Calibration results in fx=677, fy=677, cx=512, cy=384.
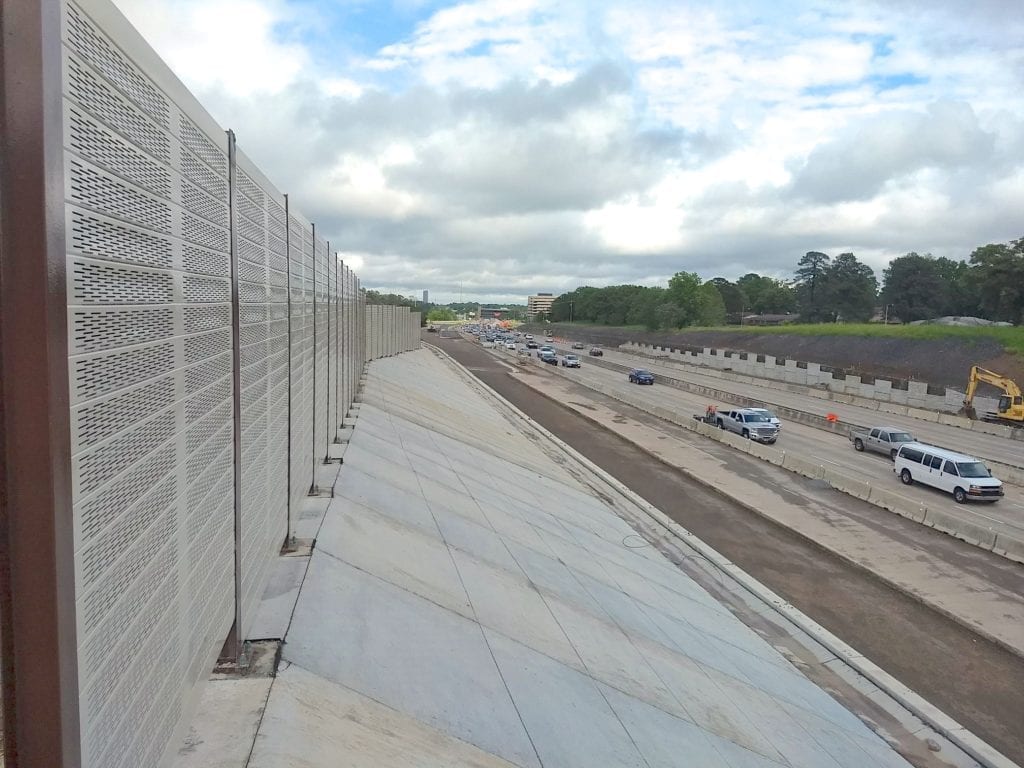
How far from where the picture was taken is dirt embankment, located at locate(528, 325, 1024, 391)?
54156 mm

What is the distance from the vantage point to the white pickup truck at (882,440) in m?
27.6

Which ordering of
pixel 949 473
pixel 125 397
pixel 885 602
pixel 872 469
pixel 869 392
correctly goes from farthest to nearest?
pixel 869 392
pixel 872 469
pixel 949 473
pixel 885 602
pixel 125 397

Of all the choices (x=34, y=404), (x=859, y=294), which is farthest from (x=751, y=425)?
(x=859, y=294)

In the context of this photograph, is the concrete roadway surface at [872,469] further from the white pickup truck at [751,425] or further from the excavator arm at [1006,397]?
the excavator arm at [1006,397]

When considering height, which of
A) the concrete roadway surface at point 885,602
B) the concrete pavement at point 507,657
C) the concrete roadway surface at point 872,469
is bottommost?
the concrete roadway surface at point 885,602

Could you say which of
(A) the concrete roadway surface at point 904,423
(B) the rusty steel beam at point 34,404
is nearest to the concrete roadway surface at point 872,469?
(A) the concrete roadway surface at point 904,423

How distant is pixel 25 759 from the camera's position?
2.18 metres

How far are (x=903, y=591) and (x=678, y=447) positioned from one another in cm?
1585

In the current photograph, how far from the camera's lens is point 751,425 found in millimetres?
30953

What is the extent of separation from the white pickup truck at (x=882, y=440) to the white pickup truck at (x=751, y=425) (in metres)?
3.45

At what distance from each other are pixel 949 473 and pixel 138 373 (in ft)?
81.6

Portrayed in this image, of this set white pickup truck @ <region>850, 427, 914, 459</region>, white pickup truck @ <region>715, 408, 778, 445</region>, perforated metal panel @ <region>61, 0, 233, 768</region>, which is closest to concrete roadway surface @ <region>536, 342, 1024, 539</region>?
white pickup truck @ <region>850, 427, 914, 459</region>

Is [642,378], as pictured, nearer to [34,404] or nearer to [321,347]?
[321,347]

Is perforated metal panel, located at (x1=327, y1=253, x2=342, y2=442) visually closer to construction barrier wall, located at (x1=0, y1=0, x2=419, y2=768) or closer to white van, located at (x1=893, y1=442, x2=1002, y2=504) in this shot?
construction barrier wall, located at (x1=0, y1=0, x2=419, y2=768)
